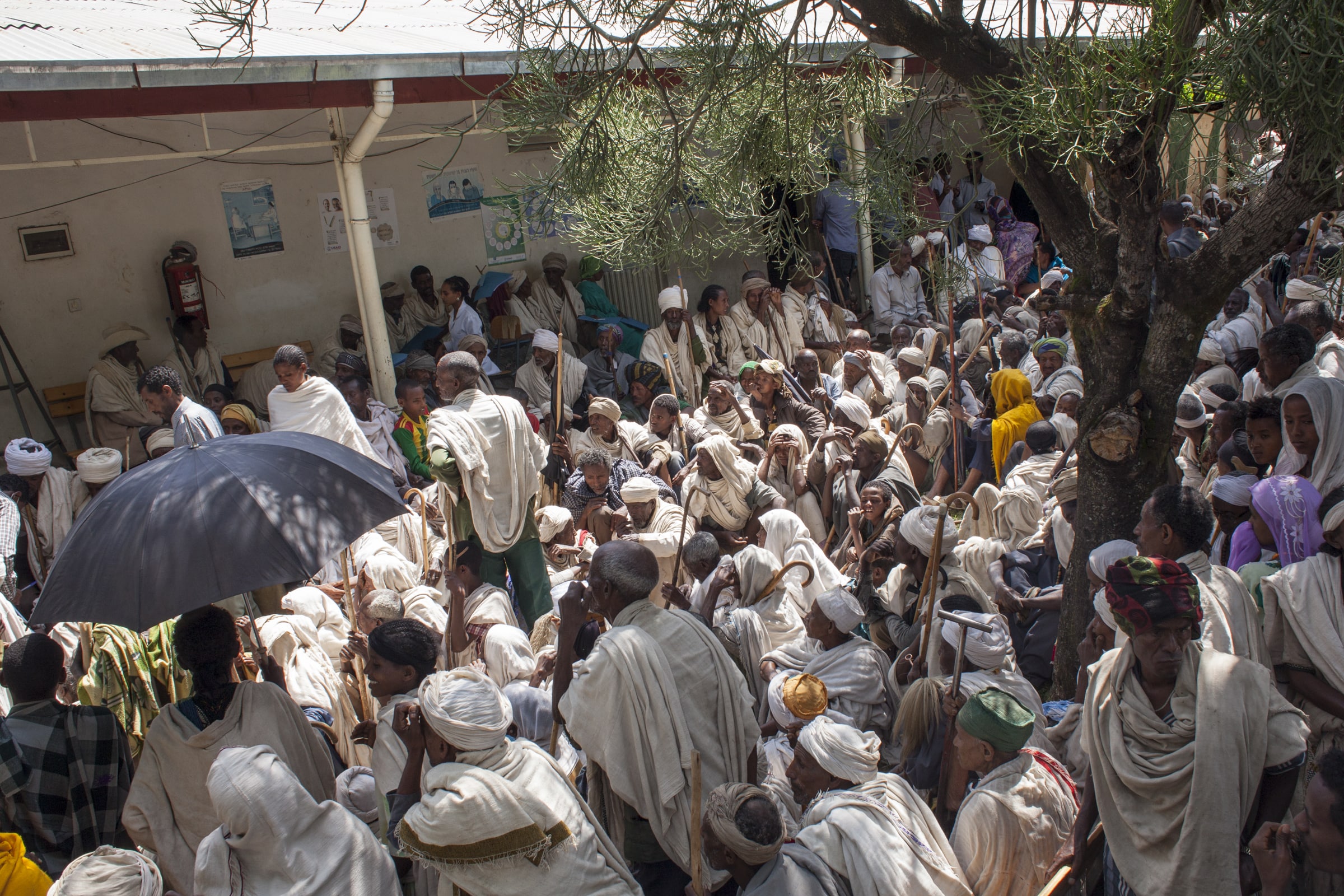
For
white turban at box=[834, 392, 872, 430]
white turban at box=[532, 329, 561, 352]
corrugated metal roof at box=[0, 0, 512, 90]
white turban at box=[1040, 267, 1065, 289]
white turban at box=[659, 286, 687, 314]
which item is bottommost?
white turban at box=[834, 392, 872, 430]

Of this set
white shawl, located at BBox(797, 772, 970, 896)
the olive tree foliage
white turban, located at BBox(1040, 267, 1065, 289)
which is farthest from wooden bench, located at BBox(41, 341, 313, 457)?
white turban, located at BBox(1040, 267, 1065, 289)

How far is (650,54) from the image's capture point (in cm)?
506

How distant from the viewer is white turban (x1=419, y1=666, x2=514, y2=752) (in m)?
2.82

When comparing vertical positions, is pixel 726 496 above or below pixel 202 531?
below

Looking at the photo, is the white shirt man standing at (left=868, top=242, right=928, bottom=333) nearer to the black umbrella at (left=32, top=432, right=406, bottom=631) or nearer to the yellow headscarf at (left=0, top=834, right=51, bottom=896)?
the black umbrella at (left=32, top=432, right=406, bottom=631)

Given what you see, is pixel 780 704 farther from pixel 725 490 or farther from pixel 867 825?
pixel 725 490

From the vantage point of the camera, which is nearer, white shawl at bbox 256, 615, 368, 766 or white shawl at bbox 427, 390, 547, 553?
white shawl at bbox 256, 615, 368, 766

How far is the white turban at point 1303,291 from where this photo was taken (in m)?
8.05

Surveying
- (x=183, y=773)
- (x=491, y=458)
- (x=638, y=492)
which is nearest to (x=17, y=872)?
(x=183, y=773)

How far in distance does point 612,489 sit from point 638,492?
47cm

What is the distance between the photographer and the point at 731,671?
11.2 ft

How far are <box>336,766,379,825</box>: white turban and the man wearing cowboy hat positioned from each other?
5469 mm

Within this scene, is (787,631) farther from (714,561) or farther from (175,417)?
(175,417)

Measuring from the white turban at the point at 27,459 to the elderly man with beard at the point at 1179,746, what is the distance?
5.87 metres
